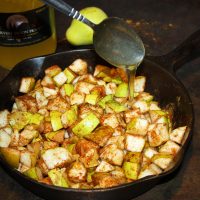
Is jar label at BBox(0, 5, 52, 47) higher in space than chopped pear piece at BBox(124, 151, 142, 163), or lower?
higher

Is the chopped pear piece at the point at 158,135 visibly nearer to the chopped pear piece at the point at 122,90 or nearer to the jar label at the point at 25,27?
the chopped pear piece at the point at 122,90

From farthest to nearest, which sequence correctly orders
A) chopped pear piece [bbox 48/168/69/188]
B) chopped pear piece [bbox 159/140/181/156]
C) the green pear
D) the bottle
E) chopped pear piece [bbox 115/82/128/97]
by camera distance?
the green pear
the bottle
chopped pear piece [bbox 115/82/128/97]
chopped pear piece [bbox 159/140/181/156]
chopped pear piece [bbox 48/168/69/188]

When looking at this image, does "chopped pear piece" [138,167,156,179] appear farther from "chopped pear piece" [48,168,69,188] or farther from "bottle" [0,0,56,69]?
"bottle" [0,0,56,69]

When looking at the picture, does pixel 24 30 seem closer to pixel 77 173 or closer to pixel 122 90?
pixel 122 90

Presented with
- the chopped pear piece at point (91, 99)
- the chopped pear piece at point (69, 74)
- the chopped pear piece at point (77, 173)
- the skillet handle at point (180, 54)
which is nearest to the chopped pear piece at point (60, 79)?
the chopped pear piece at point (69, 74)

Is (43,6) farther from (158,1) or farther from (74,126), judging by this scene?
(158,1)

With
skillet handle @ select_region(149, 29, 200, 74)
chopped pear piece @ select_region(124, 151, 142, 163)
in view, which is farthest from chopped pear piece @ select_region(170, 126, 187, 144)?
skillet handle @ select_region(149, 29, 200, 74)
